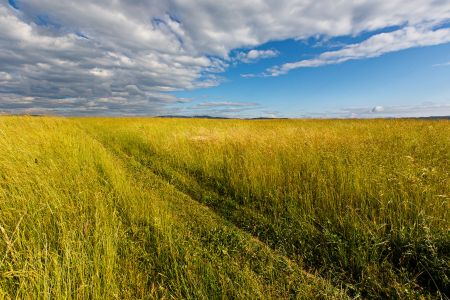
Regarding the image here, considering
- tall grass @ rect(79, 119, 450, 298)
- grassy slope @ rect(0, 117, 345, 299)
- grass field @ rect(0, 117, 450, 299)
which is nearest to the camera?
grassy slope @ rect(0, 117, 345, 299)

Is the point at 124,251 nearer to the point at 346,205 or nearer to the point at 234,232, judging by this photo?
the point at 234,232

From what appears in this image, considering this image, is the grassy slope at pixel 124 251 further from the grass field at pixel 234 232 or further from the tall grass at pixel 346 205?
the tall grass at pixel 346 205

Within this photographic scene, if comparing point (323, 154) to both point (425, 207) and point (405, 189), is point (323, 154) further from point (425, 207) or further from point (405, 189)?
point (425, 207)

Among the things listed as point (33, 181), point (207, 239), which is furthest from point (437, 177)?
point (33, 181)

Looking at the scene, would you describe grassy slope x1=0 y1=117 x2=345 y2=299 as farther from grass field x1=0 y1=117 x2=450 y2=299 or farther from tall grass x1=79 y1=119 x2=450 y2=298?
tall grass x1=79 y1=119 x2=450 y2=298

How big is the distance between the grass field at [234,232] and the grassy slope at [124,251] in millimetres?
21

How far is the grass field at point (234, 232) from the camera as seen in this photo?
8.24 feet

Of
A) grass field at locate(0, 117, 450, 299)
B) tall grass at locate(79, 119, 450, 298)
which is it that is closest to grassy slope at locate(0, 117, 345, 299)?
grass field at locate(0, 117, 450, 299)

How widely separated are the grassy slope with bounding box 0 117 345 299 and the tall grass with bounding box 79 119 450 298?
49 cm

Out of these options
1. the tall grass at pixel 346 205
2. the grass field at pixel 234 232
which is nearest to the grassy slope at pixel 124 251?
the grass field at pixel 234 232

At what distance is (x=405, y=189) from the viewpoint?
4.23 metres

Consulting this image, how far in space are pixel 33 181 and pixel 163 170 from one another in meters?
3.79

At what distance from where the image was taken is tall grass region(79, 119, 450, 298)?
2.90 metres

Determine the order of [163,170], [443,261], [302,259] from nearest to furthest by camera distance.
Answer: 1. [443,261]
2. [302,259]
3. [163,170]
